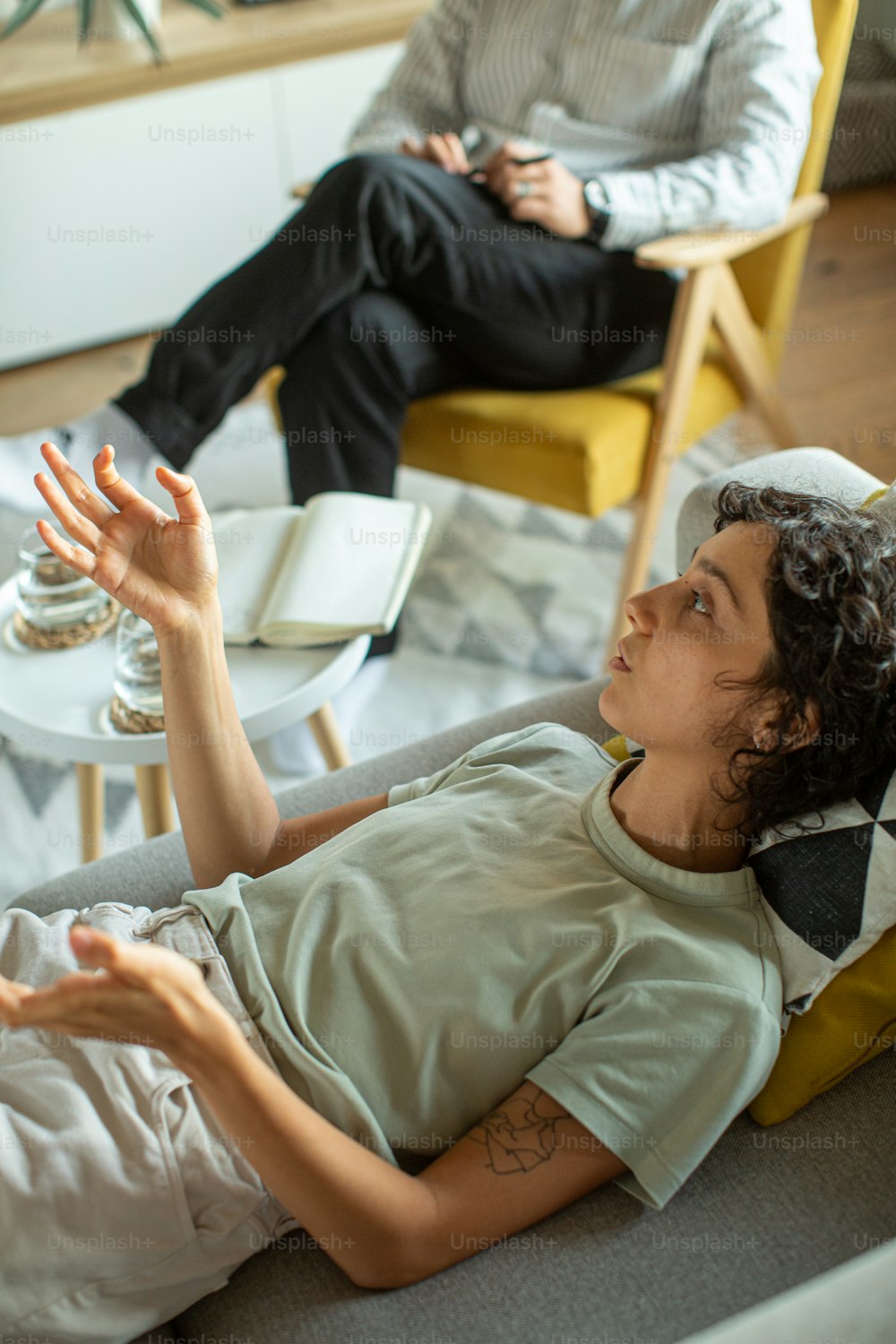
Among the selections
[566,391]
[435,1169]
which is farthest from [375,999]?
[566,391]

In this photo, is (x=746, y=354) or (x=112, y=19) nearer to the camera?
(x=746, y=354)

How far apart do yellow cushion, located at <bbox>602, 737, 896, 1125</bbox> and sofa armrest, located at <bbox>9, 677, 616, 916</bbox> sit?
42 cm

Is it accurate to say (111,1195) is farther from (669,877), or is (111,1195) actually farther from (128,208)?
(128,208)

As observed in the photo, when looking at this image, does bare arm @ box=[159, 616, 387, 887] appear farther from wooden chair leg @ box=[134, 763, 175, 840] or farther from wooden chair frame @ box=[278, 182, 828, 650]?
wooden chair frame @ box=[278, 182, 828, 650]

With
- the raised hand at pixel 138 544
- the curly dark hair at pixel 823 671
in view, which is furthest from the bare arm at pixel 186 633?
the curly dark hair at pixel 823 671

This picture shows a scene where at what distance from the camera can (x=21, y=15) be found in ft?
9.31

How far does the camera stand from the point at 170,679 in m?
1.13

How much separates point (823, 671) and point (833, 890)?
17 cm

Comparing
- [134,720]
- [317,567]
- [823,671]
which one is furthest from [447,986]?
[317,567]

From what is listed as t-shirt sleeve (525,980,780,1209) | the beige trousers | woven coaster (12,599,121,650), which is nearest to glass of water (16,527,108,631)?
woven coaster (12,599,121,650)

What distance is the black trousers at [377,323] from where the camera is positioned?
6.35ft

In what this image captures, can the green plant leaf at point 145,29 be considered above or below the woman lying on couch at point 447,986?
above

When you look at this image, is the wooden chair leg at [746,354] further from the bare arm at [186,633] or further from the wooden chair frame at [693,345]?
the bare arm at [186,633]

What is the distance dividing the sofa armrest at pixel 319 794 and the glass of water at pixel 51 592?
1.23ft
